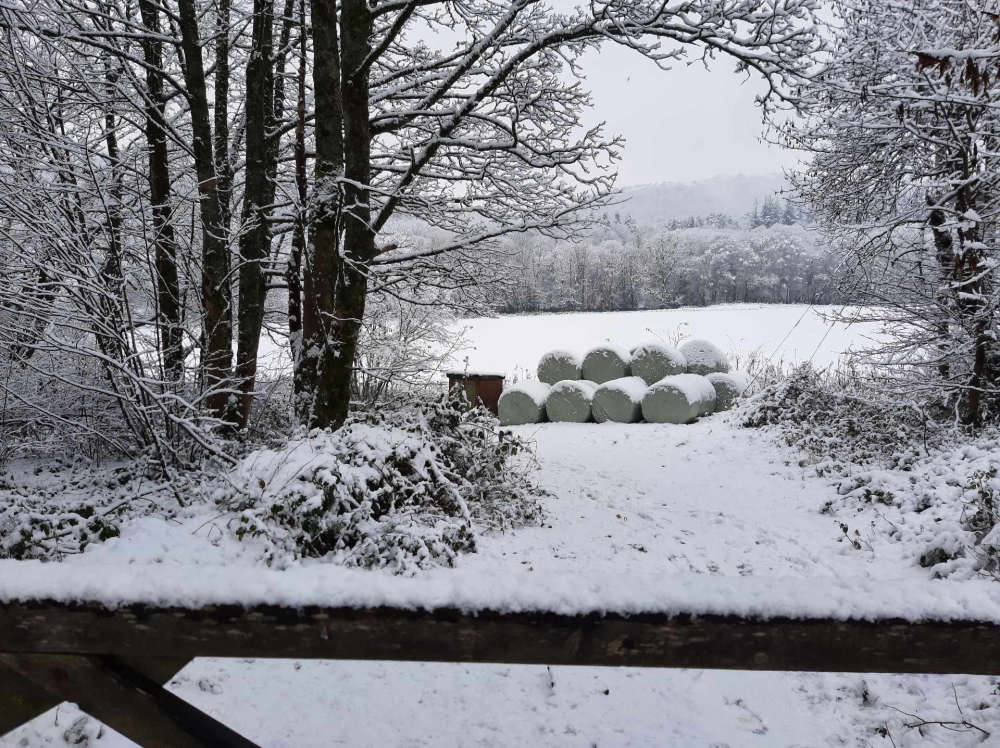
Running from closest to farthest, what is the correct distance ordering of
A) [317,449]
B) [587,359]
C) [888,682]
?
[888,682], [317,449], [587,359]

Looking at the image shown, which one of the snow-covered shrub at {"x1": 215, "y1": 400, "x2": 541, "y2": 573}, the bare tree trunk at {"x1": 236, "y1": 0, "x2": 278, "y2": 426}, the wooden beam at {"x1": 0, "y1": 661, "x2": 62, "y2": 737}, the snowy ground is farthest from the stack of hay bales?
the wooden beam at {"x1": 0, "y1": 661, "x2": 62, "y2": 737}

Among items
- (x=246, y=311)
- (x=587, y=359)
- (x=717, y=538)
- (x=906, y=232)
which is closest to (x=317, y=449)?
(x=246, y=311)

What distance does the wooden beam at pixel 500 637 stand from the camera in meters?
1.25

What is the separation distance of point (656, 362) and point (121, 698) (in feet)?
42.1

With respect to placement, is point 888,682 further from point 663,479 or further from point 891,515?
point 663,479

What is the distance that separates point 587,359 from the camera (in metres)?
14.1

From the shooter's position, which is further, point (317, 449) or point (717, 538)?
point (717, 538)

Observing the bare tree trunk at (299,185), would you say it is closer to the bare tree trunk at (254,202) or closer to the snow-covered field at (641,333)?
the bare tree trunk at (254,202)

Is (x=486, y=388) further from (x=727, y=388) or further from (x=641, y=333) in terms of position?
(x=641, y=333)

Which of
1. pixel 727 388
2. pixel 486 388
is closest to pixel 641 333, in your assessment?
pixel 727 388

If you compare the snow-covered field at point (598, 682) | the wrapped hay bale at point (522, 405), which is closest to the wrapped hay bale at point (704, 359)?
the wrapped hay bale at point (522, 405)

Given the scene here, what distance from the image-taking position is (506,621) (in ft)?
4.12

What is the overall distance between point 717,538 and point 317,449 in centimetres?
383

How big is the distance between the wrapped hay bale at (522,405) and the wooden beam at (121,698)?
445 inches
